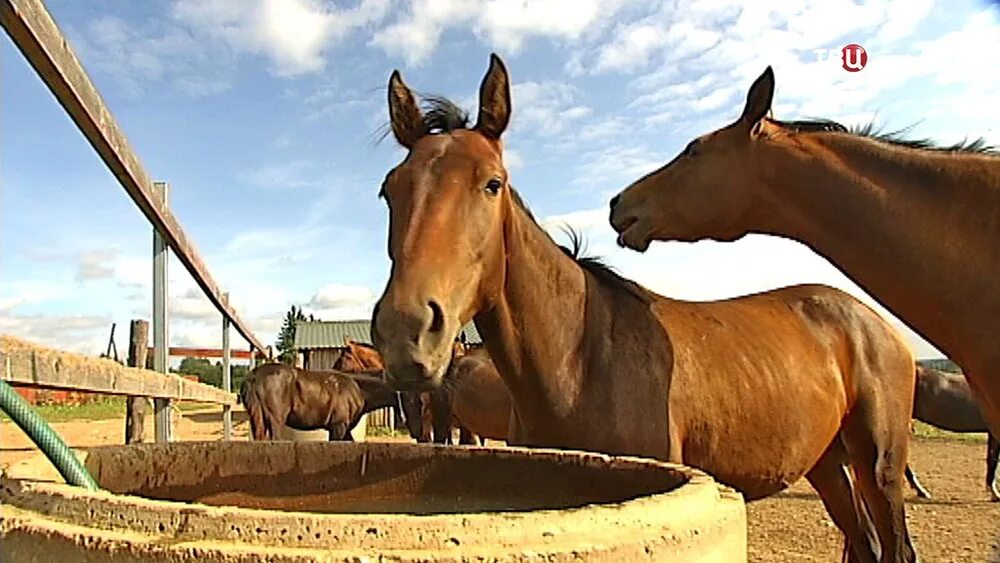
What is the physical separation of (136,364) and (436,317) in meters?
2.99

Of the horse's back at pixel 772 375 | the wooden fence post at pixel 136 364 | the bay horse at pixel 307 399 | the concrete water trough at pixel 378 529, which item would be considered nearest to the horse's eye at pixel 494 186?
the horse's back at pixel 772 375

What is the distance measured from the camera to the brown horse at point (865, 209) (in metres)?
2.94

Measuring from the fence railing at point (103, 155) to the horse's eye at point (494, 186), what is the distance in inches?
41.6

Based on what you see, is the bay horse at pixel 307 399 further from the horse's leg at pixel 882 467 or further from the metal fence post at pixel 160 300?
the horse's leg at pixel 882 467

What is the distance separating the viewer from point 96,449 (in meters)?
1.37

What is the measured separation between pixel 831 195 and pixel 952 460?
10813 millimetres

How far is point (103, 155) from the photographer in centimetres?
239

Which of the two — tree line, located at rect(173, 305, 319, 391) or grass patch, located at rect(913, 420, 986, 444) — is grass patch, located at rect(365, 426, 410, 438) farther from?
grass patch, located at rect(913, 420, 986, 444)

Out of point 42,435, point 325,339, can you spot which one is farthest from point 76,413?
point 42,435

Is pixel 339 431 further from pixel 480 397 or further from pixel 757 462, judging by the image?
pixel 757 462

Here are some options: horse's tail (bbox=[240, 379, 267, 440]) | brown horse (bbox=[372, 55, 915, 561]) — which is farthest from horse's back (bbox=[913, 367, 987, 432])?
horse's tail (bbox=[240, 379, 267, 440])

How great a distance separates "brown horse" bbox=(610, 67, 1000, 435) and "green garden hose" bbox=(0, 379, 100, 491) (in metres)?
2.85

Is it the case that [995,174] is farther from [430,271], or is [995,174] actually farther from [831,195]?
[430,271]

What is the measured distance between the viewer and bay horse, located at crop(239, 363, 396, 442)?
32.3ft
